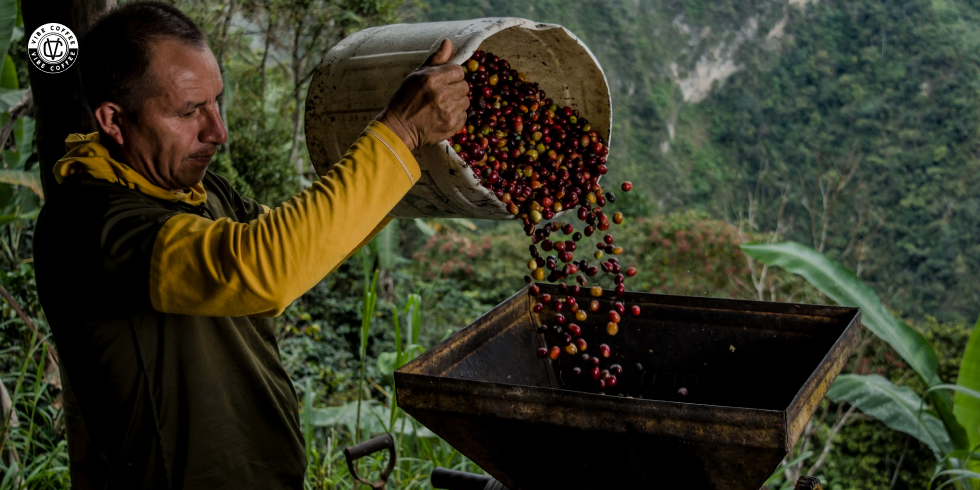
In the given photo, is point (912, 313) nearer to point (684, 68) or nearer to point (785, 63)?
point (785, 63)

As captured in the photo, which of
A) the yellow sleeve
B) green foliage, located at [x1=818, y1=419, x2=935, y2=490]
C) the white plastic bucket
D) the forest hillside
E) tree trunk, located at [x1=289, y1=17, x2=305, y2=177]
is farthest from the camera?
the forest hillside

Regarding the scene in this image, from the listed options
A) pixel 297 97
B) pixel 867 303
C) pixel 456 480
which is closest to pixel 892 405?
pixel 867 303

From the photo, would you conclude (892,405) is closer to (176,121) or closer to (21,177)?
→ (176,121)

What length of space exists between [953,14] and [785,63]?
2.70 meters

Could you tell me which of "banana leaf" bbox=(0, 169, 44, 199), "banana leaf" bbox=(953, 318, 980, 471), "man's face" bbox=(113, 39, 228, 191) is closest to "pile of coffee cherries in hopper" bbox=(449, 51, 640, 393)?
"man's face" bbox=(113, 39, 228, 191)

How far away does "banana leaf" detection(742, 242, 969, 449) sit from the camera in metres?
3.17

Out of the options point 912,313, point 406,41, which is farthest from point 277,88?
point 912,313

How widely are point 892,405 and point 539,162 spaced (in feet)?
9.10

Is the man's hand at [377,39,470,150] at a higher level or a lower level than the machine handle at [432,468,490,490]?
higher

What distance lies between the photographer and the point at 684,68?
14742 millimetres

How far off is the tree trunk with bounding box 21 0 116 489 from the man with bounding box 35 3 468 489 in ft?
1.16

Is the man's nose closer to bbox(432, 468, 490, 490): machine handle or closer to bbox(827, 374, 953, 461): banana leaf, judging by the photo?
bbox(432, 468, 490, 490): machine handle

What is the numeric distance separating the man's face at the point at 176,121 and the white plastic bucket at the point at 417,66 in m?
0.29

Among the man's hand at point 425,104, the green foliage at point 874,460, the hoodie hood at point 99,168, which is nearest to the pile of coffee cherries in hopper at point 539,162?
the man's hand at point 425,104
